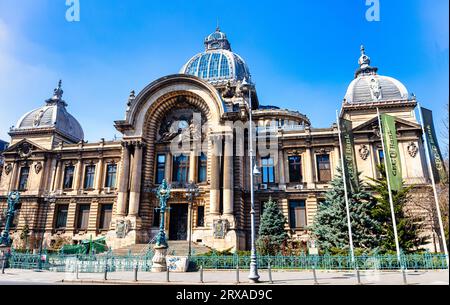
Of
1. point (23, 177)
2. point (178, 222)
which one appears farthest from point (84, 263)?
point (23, 177)

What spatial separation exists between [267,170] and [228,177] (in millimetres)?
6890

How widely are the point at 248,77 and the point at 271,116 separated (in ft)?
25.7

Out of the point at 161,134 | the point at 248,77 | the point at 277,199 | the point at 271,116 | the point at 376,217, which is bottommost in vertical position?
the point at 376,217

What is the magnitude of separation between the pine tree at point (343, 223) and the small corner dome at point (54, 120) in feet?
120

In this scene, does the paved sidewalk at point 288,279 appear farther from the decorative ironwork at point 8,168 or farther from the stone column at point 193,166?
the decorative ironwork at point 8,168

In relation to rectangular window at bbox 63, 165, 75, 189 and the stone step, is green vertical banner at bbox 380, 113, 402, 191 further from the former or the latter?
rectangular window at bbox 63, 165, 75, 189

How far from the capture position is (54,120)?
4241 cm

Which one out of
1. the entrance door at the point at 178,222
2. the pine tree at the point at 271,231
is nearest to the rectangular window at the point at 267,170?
the pine tree at the point at 271,231

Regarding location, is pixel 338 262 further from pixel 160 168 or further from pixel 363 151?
pixel 160 168

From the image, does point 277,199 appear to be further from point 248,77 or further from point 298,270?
point 248,77

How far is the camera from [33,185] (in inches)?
1517

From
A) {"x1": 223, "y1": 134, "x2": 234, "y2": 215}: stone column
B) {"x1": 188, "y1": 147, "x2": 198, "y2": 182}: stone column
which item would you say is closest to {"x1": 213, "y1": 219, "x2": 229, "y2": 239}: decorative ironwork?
{"x1": 223, "y1": 134, "x2": 234, "y2": 215}: stone column
